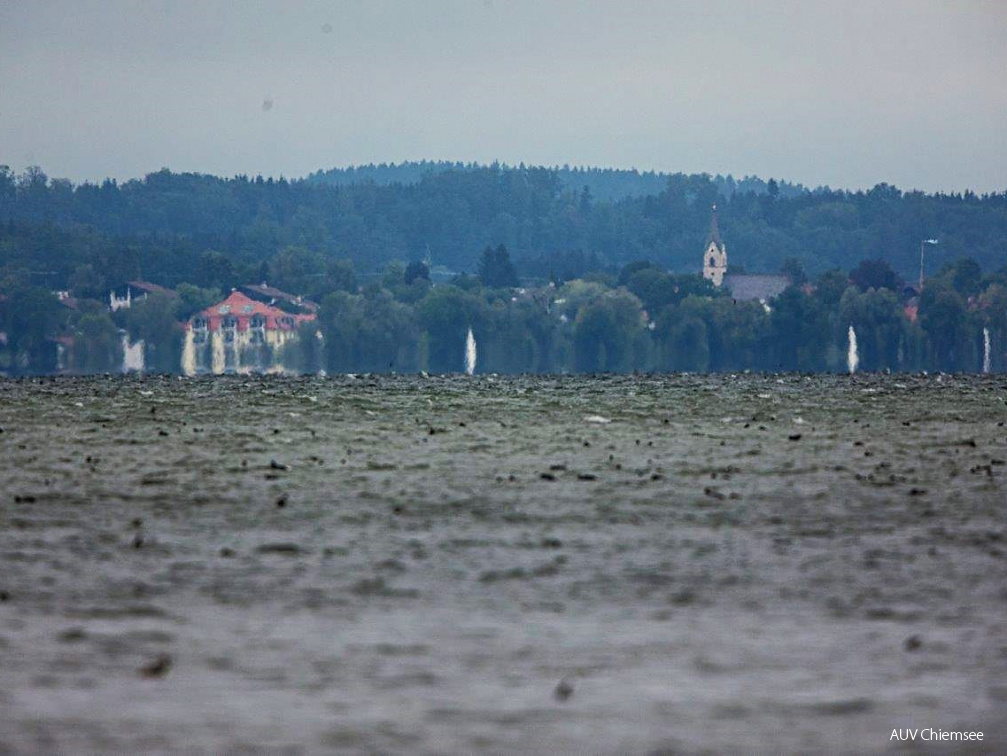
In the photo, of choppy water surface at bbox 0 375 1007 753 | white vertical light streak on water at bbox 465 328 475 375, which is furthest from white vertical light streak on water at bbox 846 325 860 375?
choppy water surface at bbox 0 375 1007 753

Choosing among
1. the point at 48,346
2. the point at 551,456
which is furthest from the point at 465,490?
the point at 48,346

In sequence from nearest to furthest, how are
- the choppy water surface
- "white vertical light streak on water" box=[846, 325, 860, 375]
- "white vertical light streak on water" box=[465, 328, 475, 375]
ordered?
the choppy water surface, "white vertical light streak on water" box=[846, 325, 860, 375], "white vertical light streak on water" box=[465, 328, 475, 375]

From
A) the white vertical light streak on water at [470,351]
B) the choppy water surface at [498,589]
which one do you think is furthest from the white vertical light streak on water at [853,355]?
the choppy water surface at [498,589]

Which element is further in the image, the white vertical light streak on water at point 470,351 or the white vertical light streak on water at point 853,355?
the white vertical light streak on water at point 470,351

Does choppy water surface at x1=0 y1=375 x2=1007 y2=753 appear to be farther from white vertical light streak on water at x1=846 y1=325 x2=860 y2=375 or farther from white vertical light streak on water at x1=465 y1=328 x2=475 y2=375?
white vertical light streak on water at x1=846 y1=325 x2=860 y2=375

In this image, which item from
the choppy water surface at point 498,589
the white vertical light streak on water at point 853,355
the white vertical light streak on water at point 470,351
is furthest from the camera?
the white vertical light streak on water at point 470,351

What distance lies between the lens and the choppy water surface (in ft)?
28.4

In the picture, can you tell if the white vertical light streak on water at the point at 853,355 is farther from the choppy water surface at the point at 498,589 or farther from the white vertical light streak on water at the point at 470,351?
the choppy water surface at the point at 498,589

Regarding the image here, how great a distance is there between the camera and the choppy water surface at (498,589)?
8648 millimetres

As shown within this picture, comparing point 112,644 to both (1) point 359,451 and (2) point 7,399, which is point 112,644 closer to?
(1) point 359,451

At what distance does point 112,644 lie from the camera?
1016cm

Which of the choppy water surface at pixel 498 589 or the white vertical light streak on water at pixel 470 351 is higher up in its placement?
the choppy water surface at pixel 498 589

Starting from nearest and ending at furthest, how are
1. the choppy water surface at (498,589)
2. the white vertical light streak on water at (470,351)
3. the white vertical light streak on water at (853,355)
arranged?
1. the choppy water surface at (498,589)
2. the white vertical light streak on water at (853,355)
3. the white vertical light streak on water at (470,351)

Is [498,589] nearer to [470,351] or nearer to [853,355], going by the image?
[853,355]
